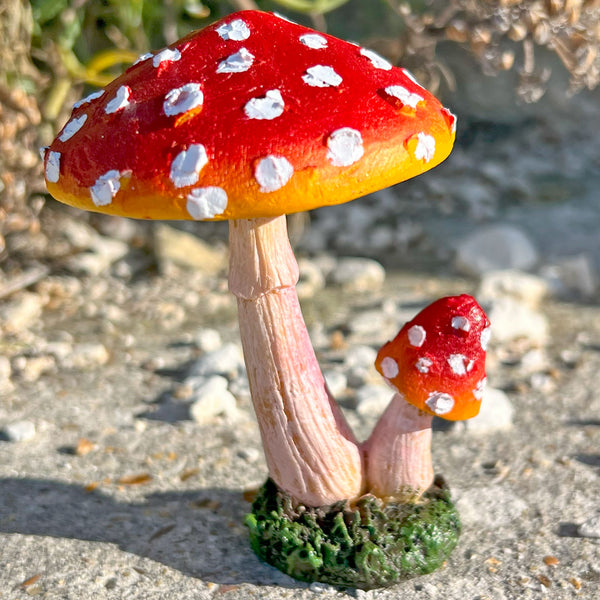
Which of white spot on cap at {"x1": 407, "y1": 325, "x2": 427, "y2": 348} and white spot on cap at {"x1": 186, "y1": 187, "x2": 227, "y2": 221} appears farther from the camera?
white spot on cap at {"x1": 407, "y1": 325, "x2": 427, "y2": 348}

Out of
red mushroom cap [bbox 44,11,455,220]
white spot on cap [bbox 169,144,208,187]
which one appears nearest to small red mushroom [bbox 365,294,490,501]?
red mushroom cap [bbox 44,11,455,220]

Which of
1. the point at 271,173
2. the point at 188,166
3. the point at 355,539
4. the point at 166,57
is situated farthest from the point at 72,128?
the point at 355,539

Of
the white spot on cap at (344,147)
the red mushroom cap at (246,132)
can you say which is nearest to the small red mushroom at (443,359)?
the red mushroom cap at (246,132)

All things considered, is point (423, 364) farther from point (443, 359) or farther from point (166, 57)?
point (166, 57)

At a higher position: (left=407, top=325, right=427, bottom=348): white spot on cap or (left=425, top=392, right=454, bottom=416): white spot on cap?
(left=407, top=325, right=427, bottom=348): white spot on cap

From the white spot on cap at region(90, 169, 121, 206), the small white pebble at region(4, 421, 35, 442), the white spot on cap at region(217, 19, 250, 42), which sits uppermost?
the white spot on cap at region(217, 19, 250, 42)

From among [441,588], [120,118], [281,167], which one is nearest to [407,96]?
[281,167]

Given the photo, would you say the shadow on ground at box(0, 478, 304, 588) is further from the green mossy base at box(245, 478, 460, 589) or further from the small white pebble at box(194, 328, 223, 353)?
the small white pebble at box(194, 328, 223, 353)
